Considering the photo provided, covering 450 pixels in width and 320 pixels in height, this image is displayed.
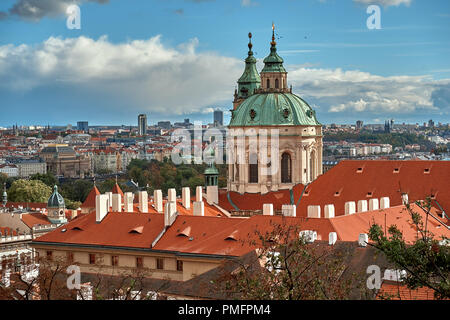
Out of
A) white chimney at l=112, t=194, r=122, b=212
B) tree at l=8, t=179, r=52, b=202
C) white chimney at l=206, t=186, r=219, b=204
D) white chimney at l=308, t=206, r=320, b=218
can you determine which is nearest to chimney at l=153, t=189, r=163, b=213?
white chimney at l=112, t=194, r=122, b=212

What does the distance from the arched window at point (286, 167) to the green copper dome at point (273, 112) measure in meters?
2.86

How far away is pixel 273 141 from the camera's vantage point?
214 feet

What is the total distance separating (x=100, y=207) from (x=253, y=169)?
18703 mm

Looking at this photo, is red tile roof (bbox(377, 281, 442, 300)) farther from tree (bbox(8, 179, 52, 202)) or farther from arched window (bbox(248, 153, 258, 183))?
tree (bbox(8, 179, 52, 202))

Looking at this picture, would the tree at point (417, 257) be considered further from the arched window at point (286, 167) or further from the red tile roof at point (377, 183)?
the arched window at point (286, 167)

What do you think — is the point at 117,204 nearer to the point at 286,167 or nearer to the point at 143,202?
the point at 143,202

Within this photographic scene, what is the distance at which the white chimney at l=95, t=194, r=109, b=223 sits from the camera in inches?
1999

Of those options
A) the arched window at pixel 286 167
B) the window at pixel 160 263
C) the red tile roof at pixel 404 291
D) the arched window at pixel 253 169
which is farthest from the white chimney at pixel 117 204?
the red tile roof at pixel 404 291

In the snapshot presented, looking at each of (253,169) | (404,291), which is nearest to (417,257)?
(404,291)

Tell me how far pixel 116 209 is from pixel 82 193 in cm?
7503

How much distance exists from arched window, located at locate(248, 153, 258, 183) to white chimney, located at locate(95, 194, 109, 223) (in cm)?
1772

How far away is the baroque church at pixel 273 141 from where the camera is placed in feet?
214

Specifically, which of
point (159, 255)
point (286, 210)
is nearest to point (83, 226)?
point (159, 255)

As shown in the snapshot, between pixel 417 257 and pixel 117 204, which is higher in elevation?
pixel 417 257
